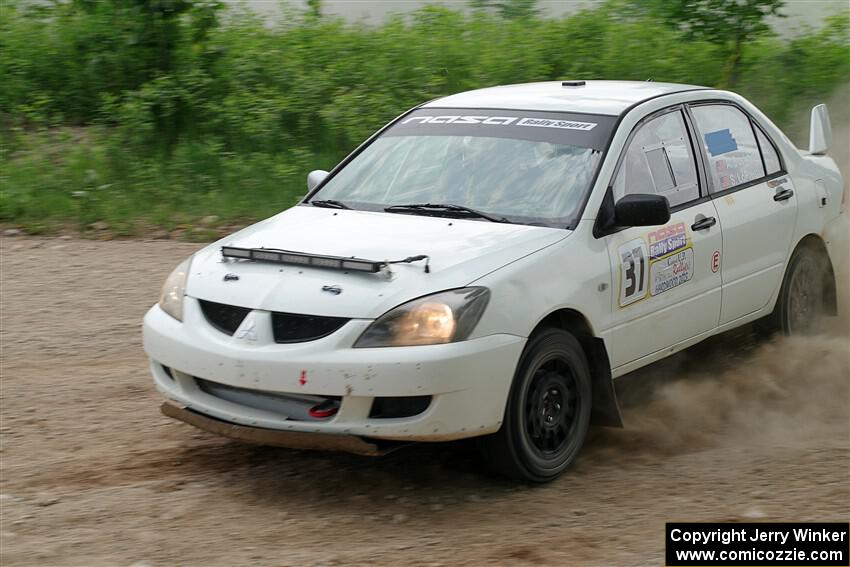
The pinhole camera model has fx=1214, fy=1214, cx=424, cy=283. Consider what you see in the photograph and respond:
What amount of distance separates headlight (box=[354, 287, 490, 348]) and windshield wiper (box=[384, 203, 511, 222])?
2.96ft

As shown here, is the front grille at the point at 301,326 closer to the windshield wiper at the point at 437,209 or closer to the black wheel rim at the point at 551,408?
the black wheel rim at the point at 551,408

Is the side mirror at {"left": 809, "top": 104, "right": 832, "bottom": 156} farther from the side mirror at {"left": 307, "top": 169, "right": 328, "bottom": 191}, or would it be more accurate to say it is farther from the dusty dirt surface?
the side mirror at {"left": 307, "top": 169, "right": 328, "bottom": 191}

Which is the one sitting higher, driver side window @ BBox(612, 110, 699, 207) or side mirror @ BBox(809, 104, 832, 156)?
driver side window @ BBox(612, 110, 699, 207)

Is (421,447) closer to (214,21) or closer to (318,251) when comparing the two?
(318,251)

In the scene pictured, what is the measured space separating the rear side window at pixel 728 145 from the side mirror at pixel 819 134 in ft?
2.83

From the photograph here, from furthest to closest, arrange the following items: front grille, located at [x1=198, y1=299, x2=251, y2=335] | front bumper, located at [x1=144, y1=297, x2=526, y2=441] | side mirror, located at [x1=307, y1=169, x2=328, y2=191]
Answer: side mirror, located at [x1=307, y1=169, x2=328, y2=191] → front grille, located at [x1=198, y1=299, x2=251, y2=335] → front bumper, located at [x1=144, y1=297, x2=526, y2=441]

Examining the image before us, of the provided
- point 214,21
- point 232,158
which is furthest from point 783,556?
point 214,21

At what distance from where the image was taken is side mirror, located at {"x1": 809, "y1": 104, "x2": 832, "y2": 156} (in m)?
7.55

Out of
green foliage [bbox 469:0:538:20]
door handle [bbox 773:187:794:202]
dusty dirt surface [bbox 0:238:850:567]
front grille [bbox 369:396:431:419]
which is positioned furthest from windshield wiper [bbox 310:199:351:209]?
green foliage [bbox 469:0:538:20]

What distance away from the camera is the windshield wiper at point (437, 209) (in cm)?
556

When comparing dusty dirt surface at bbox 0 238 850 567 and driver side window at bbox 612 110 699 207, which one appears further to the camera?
driver side window at bbox 612 110 699 207

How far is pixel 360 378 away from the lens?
4621 millimetres

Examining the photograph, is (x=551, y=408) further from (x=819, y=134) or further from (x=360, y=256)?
(x=819, y=134)

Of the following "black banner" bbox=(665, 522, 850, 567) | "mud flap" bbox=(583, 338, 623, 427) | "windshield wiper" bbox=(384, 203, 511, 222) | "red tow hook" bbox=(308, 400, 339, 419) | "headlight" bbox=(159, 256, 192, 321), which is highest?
"windshield wiper" bbox=(384, 203, 511, 222)
